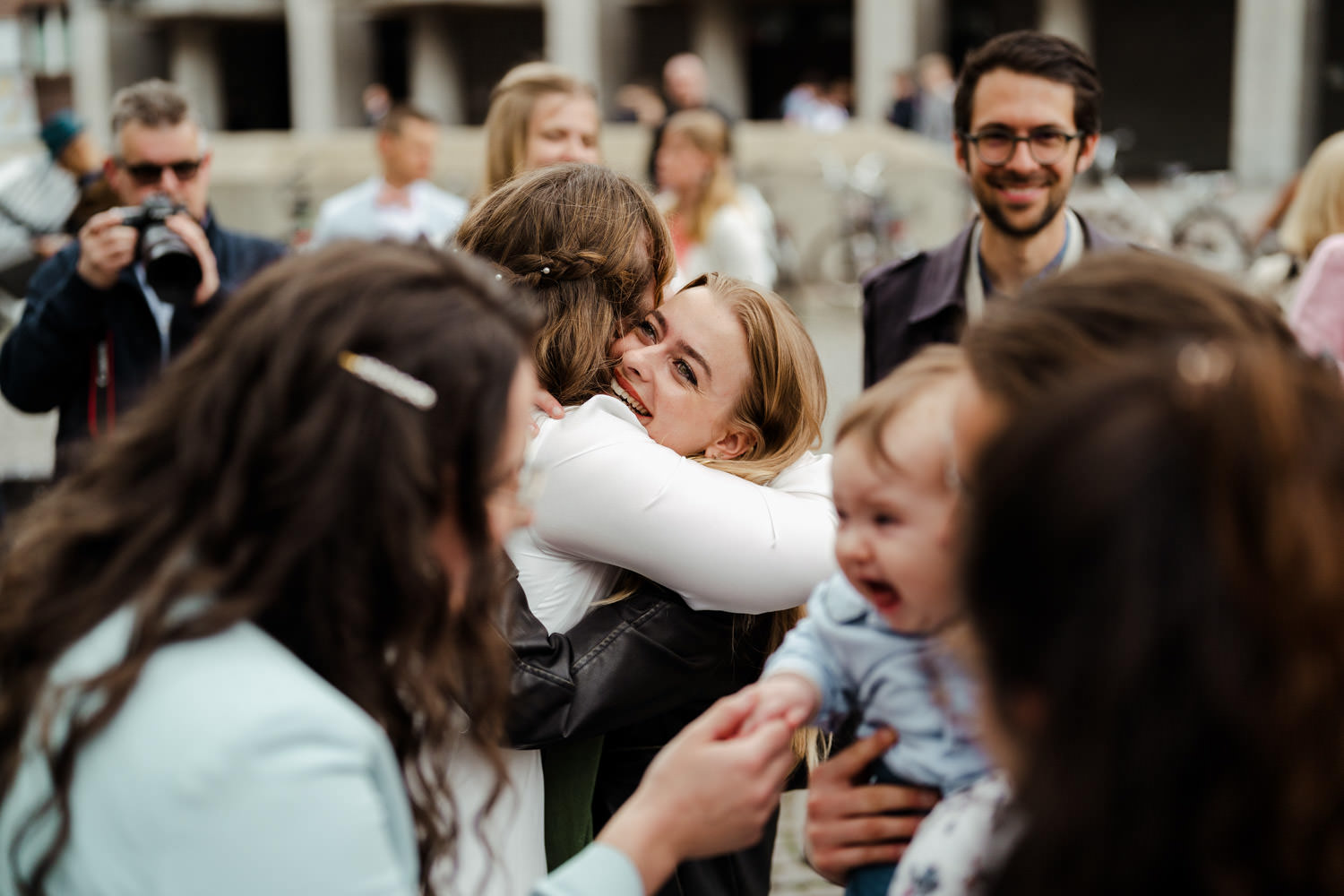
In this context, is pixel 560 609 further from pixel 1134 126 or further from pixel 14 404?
pixel 1134 126

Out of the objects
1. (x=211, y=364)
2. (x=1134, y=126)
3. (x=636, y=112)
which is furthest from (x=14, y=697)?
(x=1134, y=126)

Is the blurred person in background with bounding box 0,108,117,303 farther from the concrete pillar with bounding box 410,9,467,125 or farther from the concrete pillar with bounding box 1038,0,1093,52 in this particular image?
the concrete pillar with bounding box 410,9,467,125

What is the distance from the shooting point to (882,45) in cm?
2755

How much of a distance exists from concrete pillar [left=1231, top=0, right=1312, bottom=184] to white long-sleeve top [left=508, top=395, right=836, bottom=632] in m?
25.5

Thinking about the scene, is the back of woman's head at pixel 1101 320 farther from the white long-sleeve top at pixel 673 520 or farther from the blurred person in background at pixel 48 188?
the blurred person in background at pixel 48 188

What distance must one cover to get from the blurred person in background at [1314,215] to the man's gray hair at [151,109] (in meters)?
3.40

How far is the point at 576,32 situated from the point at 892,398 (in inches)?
1197

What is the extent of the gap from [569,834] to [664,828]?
60cm

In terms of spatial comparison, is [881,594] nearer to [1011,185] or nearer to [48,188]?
[1011,185]

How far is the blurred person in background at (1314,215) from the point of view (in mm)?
4156

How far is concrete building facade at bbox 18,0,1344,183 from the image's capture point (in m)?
24.8

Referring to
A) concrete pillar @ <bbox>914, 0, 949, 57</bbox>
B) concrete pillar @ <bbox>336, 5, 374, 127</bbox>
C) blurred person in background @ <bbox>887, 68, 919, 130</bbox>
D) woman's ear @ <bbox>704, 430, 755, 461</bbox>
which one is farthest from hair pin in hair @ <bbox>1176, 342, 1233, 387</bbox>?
concrete pillar @ <bbox>336, 5, 374, 127</bbox>

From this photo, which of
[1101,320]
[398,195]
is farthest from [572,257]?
[398,195]

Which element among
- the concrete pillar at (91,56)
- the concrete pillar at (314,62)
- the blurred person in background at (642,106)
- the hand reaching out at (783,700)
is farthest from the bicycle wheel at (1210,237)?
the concrete pillar at (91,56)
